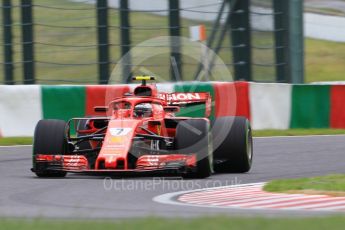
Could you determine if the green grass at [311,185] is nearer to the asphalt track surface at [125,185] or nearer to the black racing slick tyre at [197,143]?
the asphalt track surface at [125,185]

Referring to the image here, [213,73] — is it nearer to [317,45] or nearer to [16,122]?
[16,122]

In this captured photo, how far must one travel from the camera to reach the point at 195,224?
269 inches

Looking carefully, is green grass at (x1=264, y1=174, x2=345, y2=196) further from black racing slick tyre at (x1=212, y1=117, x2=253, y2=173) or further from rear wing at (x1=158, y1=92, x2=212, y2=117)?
rear wing at (x1=158, y1=92, x2=212, y2=117)

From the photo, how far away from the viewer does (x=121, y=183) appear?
10594 mm

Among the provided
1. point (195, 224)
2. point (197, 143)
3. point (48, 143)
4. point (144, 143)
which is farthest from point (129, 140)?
point (195, 224)

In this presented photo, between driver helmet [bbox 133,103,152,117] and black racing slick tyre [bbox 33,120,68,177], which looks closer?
black racing slick tyre [bbox 33,120,68,177]

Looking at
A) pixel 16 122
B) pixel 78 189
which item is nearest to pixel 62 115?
pixel 16 122

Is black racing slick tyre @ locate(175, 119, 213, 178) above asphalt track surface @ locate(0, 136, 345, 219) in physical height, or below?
above

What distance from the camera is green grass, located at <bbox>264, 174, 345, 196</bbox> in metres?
9.43

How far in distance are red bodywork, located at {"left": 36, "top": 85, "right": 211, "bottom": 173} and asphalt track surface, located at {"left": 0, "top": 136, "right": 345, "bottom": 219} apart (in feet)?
0.57

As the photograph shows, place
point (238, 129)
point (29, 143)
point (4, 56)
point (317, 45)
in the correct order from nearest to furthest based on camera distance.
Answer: point (238, 129), point (29, 143), point (4, 56), point (317, 45)

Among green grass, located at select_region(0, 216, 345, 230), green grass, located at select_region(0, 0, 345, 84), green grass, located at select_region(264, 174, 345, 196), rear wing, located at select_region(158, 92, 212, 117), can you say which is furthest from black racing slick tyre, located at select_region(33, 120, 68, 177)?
green grass, located at select_region(0, 0, 345, 84)

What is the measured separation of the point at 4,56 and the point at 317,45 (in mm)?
15907

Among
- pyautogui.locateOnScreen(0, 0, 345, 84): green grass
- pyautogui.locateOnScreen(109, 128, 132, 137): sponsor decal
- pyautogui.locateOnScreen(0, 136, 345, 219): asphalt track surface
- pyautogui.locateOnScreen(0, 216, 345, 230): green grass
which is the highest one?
pyautogui.locateOnScreen(0, 0, 345, 84): green grass
